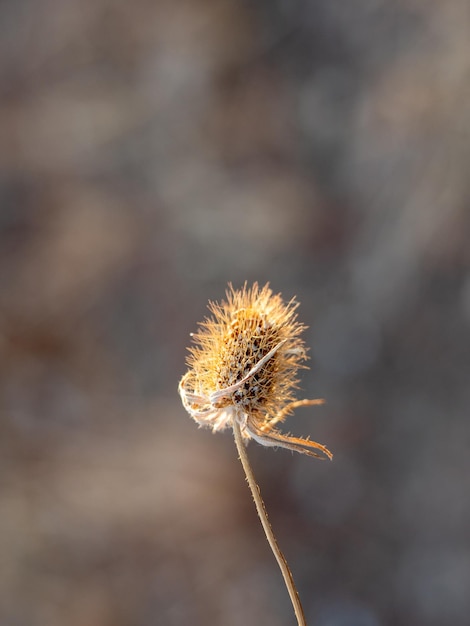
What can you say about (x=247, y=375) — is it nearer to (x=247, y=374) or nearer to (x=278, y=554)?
(x=247, y=374)

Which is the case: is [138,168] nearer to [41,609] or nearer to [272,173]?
[272,173]

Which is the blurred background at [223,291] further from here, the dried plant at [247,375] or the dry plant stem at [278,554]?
the dry plant stem at [278,554]

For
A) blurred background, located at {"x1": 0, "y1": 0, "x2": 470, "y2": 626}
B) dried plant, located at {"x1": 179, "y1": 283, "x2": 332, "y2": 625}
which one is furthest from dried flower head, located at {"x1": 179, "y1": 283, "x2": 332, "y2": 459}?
blurred background, located at {"x1": 0, "y1": 0, "x2": 470, "y2": 626}

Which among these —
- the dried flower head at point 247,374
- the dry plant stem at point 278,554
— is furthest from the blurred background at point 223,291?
the dry plant stem at point 278,554

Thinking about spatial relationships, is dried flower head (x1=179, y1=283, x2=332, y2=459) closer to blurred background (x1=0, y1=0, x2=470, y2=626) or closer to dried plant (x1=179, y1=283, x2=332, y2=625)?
dried plant (x1=179, y1=283, x2=332, y2=625)

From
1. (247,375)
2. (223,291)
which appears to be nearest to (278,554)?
(247,375)

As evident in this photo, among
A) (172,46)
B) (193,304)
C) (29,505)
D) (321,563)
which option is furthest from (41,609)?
(172,46)

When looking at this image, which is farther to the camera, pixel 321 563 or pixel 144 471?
pixel 144 471

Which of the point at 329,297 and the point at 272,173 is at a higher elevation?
the point at 272,173
